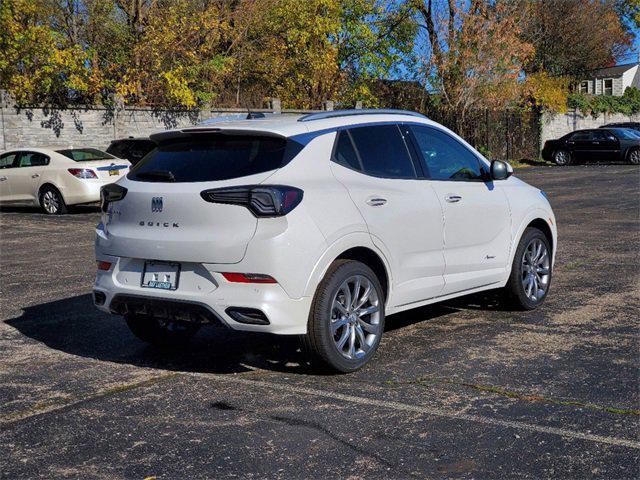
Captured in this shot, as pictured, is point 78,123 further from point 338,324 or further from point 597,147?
point 338,324

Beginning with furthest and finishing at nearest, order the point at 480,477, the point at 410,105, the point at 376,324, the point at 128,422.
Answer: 1. the point at 410,105
2. the point at 376,324
3. the point at 128,422
4. the point at 480,477

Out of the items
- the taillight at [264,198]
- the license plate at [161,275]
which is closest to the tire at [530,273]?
the taillight at [264,198]

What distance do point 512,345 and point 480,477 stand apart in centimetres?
272

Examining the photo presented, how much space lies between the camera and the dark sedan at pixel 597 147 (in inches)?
1463

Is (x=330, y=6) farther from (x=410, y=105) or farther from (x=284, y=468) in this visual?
(x=284, y=468)

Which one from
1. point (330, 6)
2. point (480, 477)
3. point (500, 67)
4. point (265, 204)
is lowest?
point (480, 477)

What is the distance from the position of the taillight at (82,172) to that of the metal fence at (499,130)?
20846mm

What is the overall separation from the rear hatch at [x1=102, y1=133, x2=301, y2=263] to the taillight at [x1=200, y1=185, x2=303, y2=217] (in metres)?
0.05

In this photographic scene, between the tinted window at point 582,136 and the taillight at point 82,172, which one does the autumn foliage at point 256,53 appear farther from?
the taillight at point 82,172

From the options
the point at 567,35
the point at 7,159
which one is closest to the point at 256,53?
the point at 7,159

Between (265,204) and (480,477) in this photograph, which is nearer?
(480,477)

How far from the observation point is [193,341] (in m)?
7.14

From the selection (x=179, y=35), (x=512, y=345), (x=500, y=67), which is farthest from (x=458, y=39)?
(x=512, y=345)

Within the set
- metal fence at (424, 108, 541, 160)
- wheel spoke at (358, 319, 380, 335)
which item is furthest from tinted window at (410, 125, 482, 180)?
metal fence at (424, 108, 541, 160)
